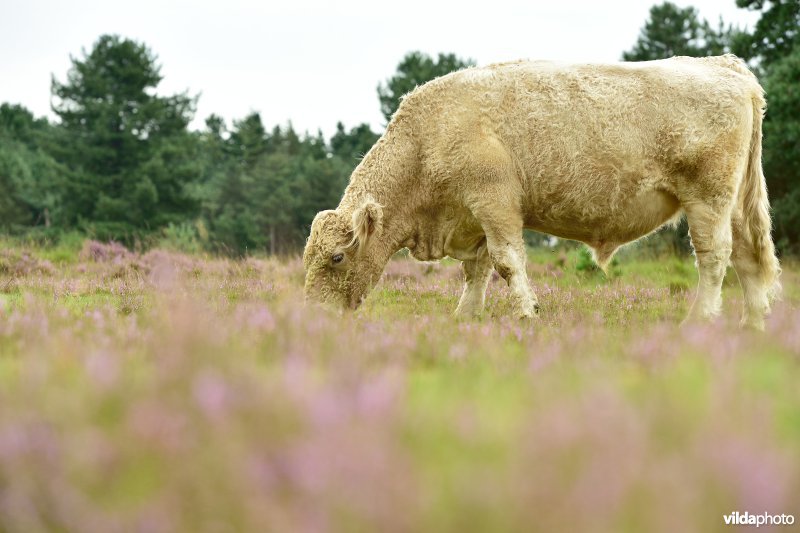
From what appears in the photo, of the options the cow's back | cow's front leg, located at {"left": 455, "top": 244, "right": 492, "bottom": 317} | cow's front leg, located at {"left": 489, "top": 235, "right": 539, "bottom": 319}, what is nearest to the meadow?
cow's front leg, located at {"left": 489, "top": 235, "right": 539, "bottom": 319}

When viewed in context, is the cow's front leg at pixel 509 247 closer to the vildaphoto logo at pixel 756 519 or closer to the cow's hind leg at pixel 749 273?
the cow's hind leg at pixel 749 273

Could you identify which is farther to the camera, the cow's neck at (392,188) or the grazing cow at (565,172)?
the cow's neck at (392,188)

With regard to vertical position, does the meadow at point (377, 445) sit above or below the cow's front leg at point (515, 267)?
above

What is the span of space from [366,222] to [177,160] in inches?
1910

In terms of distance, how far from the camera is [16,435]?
1814mm

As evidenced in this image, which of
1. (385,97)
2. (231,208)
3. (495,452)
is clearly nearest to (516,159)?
(495,452)

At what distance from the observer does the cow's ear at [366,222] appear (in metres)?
7.19

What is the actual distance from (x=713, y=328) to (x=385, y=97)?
182 feet

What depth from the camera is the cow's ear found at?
7191 millimetres

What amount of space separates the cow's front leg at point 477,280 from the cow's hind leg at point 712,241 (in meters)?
2.41

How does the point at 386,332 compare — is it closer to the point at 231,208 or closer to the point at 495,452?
the point at 495,452

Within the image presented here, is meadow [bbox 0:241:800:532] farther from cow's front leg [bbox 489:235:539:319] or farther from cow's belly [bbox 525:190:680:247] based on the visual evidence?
cow's belly [bbox 525:190:680:247]

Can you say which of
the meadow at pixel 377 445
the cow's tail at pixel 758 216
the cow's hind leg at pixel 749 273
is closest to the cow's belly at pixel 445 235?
the cow's hind leg at pixel 749 273

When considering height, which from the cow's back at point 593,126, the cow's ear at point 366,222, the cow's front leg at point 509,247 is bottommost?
the cow's front leg at point 509,247
